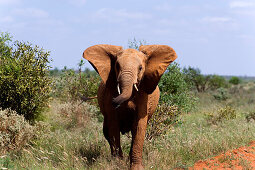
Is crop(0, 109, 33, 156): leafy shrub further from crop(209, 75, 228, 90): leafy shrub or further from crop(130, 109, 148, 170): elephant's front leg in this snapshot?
crop(209, 75, 228, 90): leafy shrub

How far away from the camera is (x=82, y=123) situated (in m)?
12.1

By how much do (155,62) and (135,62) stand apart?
0.65m

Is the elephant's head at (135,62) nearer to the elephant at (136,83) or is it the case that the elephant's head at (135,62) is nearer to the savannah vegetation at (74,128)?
the elephant at (136,83)

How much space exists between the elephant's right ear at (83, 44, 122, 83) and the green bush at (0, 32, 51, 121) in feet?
14.8

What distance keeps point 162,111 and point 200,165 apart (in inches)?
85.6

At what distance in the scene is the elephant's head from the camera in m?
5.27

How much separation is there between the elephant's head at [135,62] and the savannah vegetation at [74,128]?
178 cm

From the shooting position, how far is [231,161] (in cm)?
659

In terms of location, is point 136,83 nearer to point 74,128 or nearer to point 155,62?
point 155,62

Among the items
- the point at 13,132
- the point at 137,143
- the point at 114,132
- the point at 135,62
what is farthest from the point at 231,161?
the point at 13,132

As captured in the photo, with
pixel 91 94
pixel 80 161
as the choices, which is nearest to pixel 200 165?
pixel 80 161

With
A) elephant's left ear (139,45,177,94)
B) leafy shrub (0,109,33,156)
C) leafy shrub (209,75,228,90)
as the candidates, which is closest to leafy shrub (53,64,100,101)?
leafy shrub (0,109,33,156)

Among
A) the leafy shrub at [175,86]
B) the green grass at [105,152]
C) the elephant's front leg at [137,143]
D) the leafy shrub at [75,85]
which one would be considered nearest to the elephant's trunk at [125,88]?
the elephant's front leg at [137,143]

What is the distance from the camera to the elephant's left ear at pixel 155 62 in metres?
5.58
